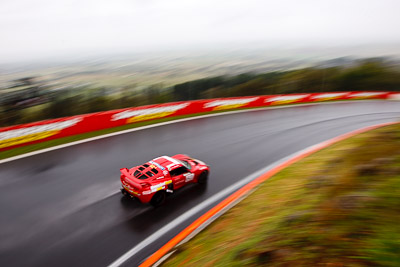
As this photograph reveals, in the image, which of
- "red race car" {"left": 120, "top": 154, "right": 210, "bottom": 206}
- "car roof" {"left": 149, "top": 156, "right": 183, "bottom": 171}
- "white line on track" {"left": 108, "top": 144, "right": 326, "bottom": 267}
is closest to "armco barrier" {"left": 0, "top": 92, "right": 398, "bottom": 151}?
"red race car" {"left": 120, "top": 154, "right": 210, "bottom": 206}

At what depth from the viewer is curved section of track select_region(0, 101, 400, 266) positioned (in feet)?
19.9

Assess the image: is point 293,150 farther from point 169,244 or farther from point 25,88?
point 25,88

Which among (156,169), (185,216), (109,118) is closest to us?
(185,216)

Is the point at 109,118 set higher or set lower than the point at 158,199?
higher

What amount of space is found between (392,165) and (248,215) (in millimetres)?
2900

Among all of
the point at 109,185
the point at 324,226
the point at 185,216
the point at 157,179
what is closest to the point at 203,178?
the point at 185,216

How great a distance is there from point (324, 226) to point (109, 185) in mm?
6804

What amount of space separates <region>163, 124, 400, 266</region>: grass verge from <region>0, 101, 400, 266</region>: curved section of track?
175 cm

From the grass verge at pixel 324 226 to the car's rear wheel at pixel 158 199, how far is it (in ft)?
6.03

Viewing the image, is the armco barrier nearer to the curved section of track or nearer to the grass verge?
the curved section of track

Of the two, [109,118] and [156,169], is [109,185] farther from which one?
[109,118]

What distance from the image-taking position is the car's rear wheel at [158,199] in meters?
7.29

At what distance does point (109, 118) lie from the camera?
1380cm

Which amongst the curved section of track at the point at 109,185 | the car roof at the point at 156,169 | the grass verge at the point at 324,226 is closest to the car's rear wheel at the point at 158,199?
the curved section of track at the point at 109,185
